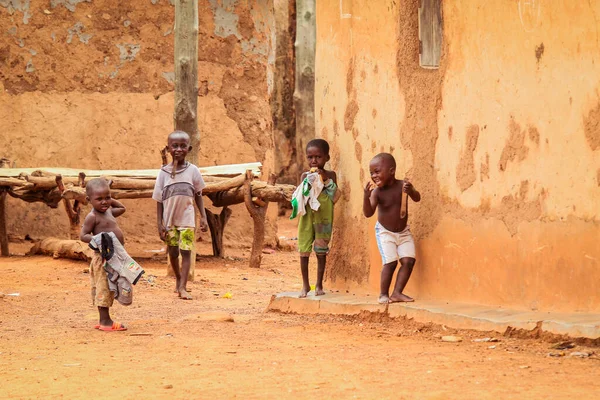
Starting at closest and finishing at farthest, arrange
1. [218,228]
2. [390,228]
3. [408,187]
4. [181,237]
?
[408,187] < [390,228] < [181,237] < [218,228]

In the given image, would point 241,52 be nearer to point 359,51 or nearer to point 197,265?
point 197,265

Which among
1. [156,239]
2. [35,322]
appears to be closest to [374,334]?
[35,322]

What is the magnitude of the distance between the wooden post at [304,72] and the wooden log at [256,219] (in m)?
4.95

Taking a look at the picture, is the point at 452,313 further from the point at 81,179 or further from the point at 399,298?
the point at 81,179

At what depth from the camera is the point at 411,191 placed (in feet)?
21.6

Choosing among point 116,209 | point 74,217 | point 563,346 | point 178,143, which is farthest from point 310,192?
point 74,217

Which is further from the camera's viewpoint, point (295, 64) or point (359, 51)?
point (295, 64)

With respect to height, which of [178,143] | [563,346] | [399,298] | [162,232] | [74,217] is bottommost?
[563,346]

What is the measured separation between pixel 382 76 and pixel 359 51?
38 cm

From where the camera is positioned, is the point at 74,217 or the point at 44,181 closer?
the point at 44,181

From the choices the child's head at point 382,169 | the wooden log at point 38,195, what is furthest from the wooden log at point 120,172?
the child's head at point 382,169

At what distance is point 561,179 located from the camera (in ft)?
18.4

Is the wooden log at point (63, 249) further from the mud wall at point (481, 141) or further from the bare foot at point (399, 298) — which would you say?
the bare foot at point (399, 298)

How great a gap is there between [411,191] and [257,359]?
5.89 ft
